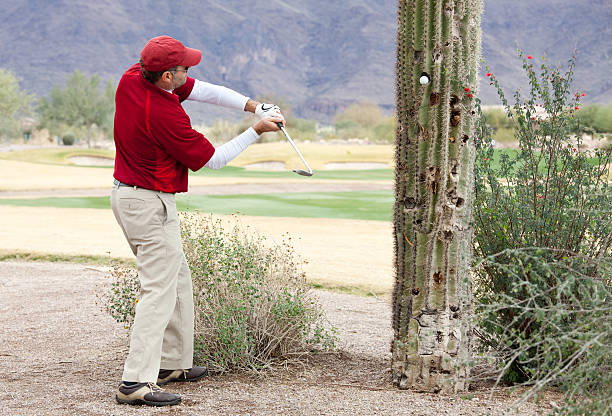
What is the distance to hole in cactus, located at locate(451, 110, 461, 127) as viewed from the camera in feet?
15.3

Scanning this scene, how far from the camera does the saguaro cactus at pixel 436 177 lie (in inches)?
181

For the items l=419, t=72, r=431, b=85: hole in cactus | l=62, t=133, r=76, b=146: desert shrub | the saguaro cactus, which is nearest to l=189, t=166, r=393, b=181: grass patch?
the saguaro cactus

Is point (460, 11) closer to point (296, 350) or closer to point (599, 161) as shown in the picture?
point (599, 161)

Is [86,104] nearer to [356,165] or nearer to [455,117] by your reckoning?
[356,165]

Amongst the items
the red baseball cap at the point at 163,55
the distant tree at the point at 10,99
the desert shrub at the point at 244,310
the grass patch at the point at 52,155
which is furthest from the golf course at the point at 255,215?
the distant tree at the point at 10,99

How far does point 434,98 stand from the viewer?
4.62 metres

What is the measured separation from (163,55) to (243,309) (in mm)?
1805

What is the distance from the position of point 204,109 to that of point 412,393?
161553 millimetres

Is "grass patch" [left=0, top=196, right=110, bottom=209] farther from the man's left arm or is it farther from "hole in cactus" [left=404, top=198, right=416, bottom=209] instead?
"hole in cactus" [left=404, top=198, right=416, bottom=209]

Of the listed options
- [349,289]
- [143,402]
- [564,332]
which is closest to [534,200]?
[564,332]

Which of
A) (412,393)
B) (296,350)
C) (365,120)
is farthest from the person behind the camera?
(365,120)

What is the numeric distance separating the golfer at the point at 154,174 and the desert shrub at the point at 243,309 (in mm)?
603

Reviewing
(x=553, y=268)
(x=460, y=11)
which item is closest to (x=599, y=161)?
(x=553, y=268)

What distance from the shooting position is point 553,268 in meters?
4.39
